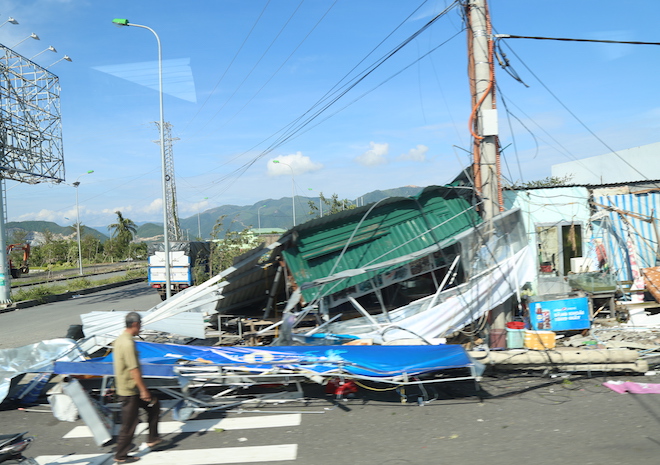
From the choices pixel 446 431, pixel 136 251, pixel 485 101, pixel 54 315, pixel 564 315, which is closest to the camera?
pixel 446 431

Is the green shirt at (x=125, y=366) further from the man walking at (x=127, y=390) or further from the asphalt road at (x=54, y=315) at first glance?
the asphalt road at (x=54, y=315)

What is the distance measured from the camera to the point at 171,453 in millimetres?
5004

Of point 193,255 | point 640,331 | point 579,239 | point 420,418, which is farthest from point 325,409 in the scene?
point 193,255

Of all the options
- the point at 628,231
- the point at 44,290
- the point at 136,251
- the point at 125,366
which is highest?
the point at 136,251

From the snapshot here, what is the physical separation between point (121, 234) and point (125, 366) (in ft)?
230

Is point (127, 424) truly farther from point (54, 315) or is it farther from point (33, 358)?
point (54, 315)

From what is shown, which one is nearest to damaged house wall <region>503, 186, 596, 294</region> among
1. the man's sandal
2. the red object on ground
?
the red object on ground

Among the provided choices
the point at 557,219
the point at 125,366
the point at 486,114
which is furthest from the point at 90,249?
the point at 125,366

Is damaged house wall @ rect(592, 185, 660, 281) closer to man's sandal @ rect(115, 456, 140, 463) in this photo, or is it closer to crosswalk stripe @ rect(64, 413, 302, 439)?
crosswalk stripe @ rect(64, 413, 302, 439)

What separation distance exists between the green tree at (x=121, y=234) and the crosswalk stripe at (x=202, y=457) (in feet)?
218

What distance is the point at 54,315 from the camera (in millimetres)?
16984

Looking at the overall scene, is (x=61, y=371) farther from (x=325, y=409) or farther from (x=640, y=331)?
(x=640, y=331)

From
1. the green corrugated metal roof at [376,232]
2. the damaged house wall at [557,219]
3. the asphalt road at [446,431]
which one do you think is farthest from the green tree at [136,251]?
the asphalt road at [446,431]

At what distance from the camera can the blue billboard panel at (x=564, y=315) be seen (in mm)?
8930
